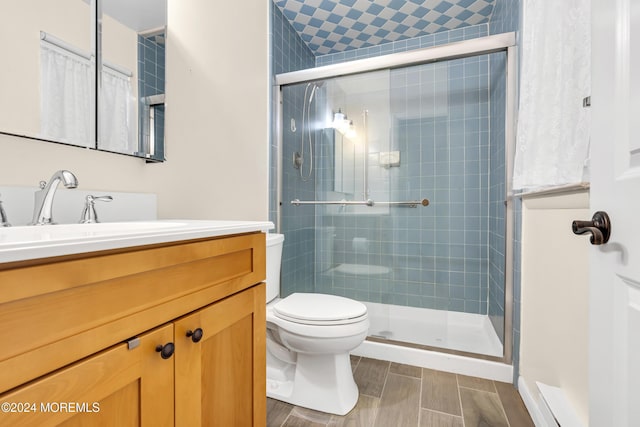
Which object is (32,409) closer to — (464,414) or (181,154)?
(181,154)

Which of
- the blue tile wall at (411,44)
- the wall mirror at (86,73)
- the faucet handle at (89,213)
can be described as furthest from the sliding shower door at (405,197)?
the faucet handle at (89,213)

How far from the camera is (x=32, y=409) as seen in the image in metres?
0.43

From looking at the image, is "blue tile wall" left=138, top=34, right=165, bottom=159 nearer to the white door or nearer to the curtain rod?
the curtain rod

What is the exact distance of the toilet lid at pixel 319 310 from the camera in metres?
1.29

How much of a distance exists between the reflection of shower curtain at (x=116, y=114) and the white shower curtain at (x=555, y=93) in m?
1.57

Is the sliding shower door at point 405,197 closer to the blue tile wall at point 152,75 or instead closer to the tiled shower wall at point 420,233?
the tiled shower wall at point 420,233

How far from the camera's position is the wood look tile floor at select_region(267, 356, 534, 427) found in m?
1.24

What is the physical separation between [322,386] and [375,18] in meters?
2.34

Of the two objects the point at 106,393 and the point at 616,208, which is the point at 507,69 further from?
the point at 106,393

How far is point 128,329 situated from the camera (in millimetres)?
562

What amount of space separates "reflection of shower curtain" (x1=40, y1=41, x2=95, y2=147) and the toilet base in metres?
1.29

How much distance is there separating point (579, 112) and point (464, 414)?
4.06 feet

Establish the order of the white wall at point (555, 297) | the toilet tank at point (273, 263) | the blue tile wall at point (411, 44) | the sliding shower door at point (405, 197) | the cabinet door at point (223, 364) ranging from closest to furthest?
the cabinet door at point (223, 364)
the white wall at point (555, 297)
the toilet tank at point (273, 263)
the sliding shower door at point (405, 197)
the blue tile wall at point (411, 44)

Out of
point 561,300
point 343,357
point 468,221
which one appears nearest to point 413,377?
point 343,357
